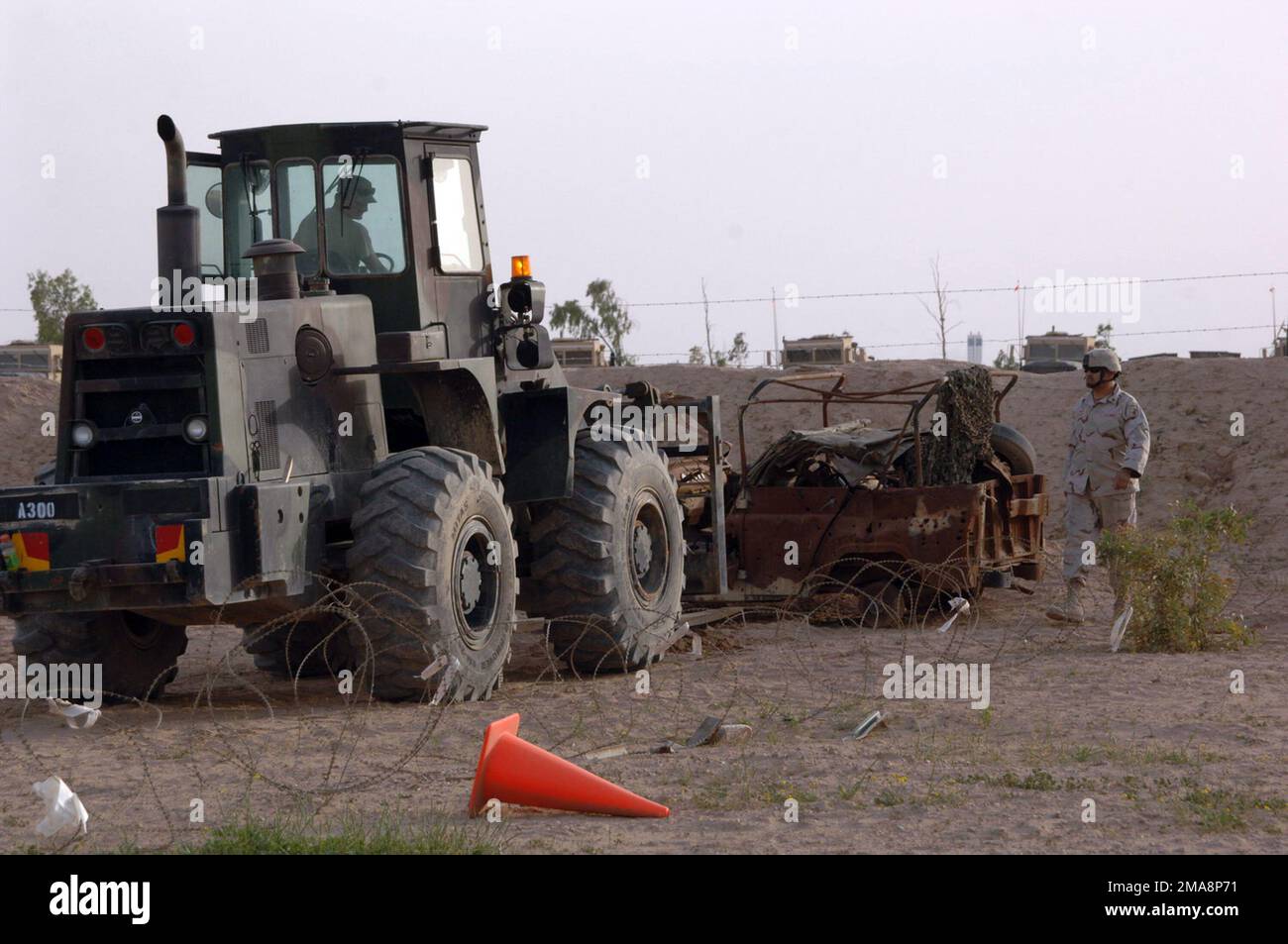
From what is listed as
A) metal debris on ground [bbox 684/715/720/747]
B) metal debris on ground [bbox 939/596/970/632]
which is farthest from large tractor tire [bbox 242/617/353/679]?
metal debris on ground [bbox 939/596/970/632]

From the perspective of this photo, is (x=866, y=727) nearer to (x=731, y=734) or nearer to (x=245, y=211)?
(x=731, y=734)

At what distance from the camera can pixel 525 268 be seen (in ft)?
34.2

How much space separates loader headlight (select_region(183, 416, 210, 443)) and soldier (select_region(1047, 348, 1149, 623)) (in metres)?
6.52

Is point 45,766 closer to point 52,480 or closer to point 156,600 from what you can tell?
point 156,600

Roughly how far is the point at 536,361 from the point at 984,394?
4.13 metres

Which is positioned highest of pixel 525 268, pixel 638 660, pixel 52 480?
pixel 525 268

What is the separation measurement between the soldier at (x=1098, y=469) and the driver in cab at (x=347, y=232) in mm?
5370

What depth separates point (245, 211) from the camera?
33.3ft

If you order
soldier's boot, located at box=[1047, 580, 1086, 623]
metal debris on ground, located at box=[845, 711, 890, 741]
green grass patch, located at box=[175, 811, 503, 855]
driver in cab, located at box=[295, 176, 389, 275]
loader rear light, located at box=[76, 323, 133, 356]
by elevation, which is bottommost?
soldier's boot, located at box=[1047, 580, 1086, 623]

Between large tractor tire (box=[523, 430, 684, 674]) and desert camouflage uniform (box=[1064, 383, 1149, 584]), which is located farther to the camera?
desert camouflage uniform (box=[1064, 383, 1149, 584])

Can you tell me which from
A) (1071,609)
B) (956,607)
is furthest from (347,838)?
(1071,609)

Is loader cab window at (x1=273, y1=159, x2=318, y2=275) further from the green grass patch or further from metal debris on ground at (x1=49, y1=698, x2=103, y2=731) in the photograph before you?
the green grass patch

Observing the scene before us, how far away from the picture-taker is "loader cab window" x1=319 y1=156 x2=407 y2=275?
992 cm
